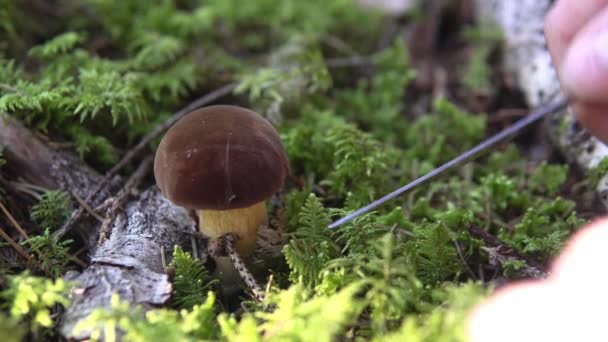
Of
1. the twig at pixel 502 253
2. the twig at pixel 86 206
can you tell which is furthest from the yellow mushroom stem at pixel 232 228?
the twig at pixel 502 253

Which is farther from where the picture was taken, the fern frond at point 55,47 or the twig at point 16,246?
the fern frond at point 55,47

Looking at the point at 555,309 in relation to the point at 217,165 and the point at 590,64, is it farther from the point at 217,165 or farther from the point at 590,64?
the point at 217,165

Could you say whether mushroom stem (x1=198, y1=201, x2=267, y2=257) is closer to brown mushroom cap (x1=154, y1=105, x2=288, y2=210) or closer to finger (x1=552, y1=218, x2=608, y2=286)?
brown mushroom cap (x1=154, y1=105, x2=288, y2=210)

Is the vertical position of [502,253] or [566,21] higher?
[566,21]

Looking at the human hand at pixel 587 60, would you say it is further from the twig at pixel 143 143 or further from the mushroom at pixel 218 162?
the twig at pixel 143 143

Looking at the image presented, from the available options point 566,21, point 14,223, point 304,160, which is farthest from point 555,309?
point 14,223

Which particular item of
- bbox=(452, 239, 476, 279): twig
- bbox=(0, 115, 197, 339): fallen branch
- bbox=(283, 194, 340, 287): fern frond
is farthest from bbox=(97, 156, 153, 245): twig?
bbox=(452, 239, 476, 279): twig

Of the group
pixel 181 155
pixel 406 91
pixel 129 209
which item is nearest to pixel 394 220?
pixel 181 155
